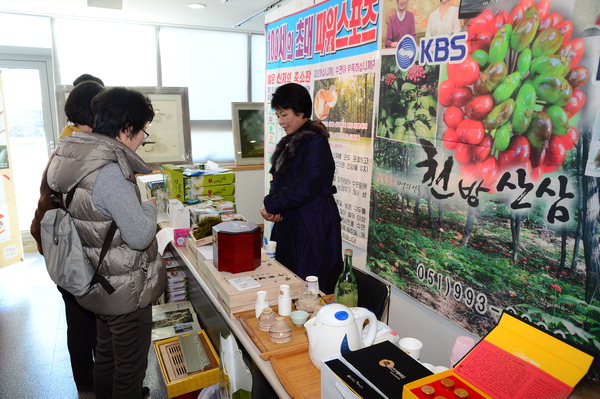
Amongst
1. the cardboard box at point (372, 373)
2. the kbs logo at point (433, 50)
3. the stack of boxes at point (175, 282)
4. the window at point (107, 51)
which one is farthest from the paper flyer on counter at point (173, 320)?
the window at point (107, 51)

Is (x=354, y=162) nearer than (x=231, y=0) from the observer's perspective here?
Yes

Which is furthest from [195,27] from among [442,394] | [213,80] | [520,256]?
[442,394]

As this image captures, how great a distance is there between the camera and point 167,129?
4.67 meters

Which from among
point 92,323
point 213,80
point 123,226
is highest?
point 213,80

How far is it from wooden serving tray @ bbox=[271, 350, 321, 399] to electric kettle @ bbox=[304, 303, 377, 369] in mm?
49

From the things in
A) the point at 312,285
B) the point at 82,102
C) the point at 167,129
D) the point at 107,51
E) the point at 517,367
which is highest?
the point at 107,51

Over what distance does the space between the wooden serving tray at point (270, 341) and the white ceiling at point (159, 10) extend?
329 cm

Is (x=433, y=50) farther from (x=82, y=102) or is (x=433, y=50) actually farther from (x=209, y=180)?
(x=82, y=102)

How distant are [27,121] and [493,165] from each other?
474 cm

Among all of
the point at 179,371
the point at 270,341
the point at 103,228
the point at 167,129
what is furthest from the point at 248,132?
the point at 270,341

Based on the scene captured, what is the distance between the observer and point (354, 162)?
107 inches

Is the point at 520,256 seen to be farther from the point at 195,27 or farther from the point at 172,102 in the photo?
the point at 195,27

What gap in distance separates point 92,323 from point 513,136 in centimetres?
222

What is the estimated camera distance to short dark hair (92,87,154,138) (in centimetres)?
146
